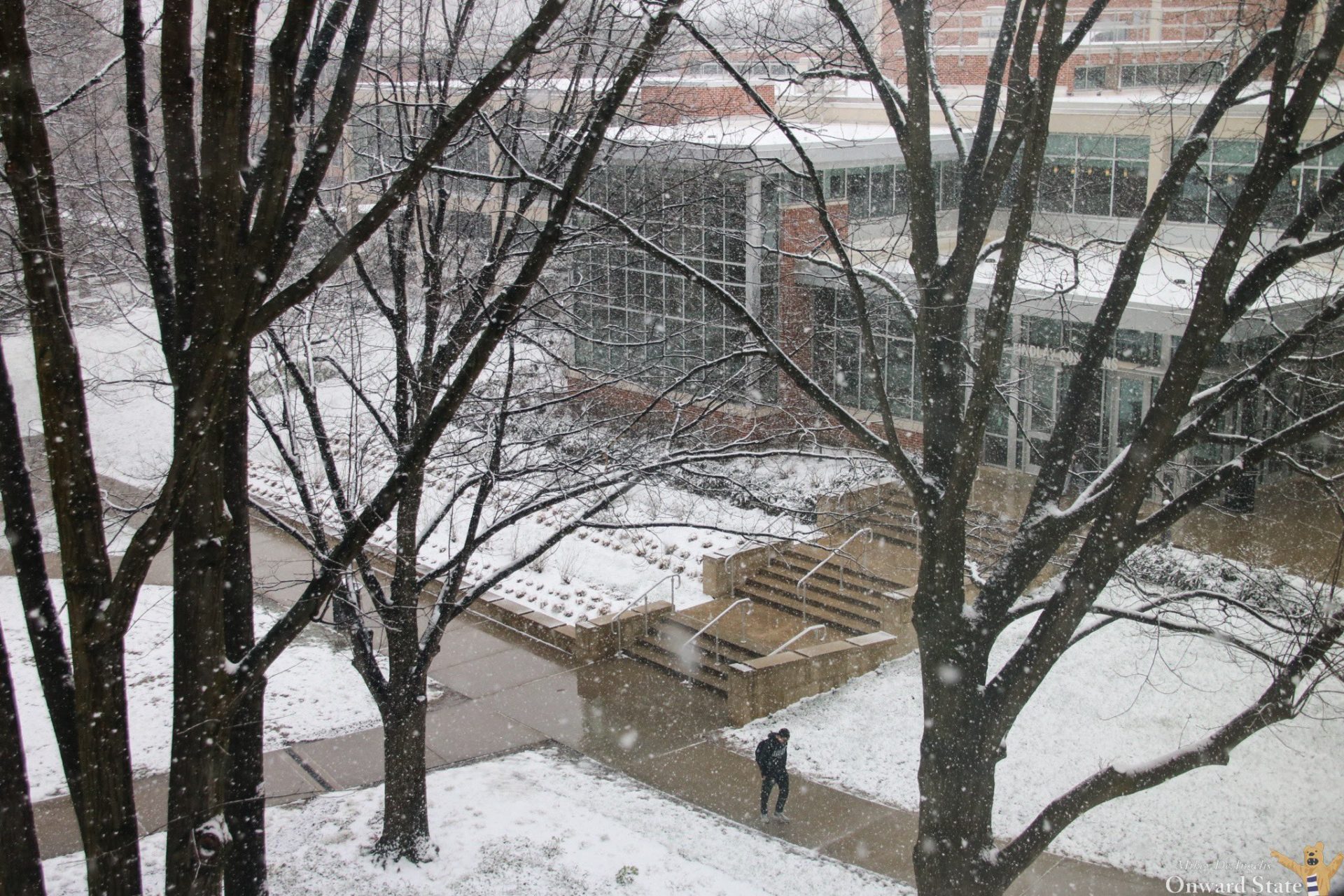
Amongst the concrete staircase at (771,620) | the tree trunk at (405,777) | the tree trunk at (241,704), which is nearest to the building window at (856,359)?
the concrete staircase at (771,620)

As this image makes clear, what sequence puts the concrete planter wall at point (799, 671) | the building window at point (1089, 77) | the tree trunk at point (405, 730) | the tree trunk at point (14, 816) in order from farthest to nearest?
the building window at point (1089, 77), the concrete planter wall at point (799, 671), the tree trunk at point (405, 730), the tree trunk at point (14, 816)

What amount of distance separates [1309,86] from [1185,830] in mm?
6782

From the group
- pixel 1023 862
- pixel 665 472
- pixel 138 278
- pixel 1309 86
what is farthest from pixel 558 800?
pixel 1309 86

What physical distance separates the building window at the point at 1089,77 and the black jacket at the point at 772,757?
21460 millimetres

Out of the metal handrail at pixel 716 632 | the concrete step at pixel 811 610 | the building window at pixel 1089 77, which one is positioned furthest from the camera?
the building window at pixel 1089 77

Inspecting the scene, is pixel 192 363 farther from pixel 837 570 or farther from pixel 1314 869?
pixel 837 570

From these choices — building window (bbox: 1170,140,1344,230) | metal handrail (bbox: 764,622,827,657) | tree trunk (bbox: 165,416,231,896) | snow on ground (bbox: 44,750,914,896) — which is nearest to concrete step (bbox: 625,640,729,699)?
metal handrail (bbox: 764,622,827,657)

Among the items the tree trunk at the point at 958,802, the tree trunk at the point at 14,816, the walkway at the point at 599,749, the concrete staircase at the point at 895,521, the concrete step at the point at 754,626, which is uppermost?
the tree trunk at the point at 14,816

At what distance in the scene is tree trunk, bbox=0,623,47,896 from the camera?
4383 millimetres

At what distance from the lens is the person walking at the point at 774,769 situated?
979 centimetres

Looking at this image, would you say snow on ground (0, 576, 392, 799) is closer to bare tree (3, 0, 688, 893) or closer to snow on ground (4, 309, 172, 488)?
bare tree (3, 0, 688, 893)

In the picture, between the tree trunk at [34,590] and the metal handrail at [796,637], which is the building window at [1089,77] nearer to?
the metal handrail at [796,637]

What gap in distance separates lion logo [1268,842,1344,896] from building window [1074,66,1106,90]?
69.5 feet

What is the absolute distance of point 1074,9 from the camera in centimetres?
3741
